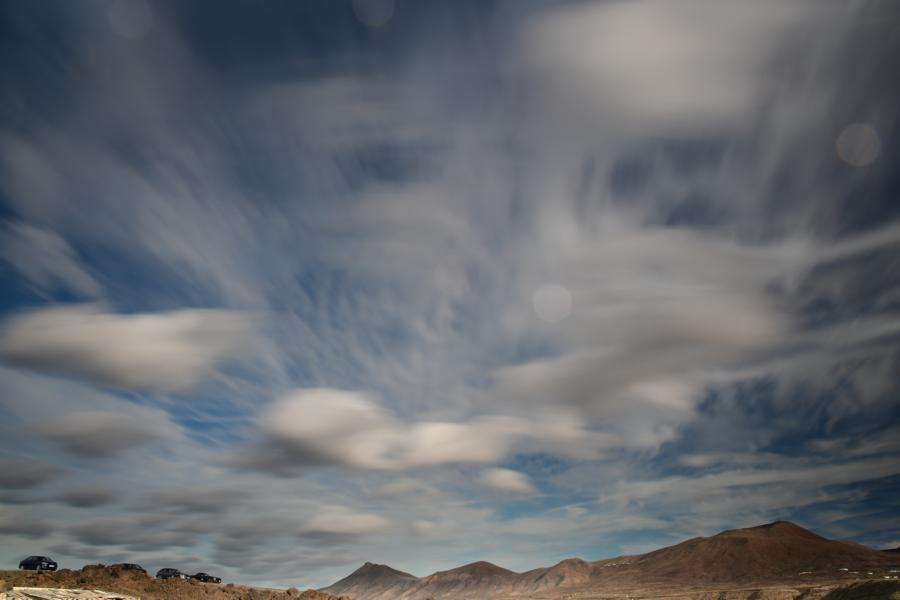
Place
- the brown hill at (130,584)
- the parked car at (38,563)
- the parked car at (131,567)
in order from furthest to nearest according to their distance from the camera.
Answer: the parked car at (131,567) < the parked car at (38,563) < the brown hill at (130,584)

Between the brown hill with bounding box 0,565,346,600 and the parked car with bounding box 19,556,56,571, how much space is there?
16.2 feet

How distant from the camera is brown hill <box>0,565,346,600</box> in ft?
202

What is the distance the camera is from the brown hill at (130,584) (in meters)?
61.6

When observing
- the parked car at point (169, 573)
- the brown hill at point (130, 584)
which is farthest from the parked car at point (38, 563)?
the parked car at point (169, 573)

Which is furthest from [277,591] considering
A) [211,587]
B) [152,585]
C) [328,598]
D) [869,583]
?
[869,583]

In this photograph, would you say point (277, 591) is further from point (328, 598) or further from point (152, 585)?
point (152, 585)

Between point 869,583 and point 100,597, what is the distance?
7948 centimetres

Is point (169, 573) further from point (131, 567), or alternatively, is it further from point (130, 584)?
point (130, 584)

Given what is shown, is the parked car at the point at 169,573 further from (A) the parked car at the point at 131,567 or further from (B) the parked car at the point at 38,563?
(B) the parked car at the point at 38,563

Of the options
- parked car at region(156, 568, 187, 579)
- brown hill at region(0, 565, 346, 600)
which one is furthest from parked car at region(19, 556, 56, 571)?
parked car at region(156, 568, 187, 579)

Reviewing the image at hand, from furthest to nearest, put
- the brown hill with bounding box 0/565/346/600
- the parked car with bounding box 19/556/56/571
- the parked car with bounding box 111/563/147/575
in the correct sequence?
the parked car with bounding box 111/563/147/575
the parked car with bounding box 19/556/56/571
the brown hill with bounding box 0/565/346/600

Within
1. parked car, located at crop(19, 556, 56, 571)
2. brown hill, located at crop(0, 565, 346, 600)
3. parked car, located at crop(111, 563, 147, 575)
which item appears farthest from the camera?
parked car, located at crop(111, 563, 147, 575)

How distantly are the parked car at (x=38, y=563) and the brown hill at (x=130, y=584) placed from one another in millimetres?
4937

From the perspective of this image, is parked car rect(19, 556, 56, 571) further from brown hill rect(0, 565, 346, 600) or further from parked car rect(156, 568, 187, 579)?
parked car rect(156, 568, 187, 579)
